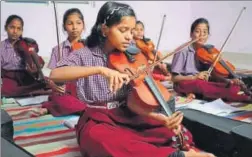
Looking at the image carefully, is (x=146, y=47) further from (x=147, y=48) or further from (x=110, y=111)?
(x=110, y=111)

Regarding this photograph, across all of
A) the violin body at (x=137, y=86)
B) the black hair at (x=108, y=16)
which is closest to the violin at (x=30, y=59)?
the black hair at (x=108, y=16)

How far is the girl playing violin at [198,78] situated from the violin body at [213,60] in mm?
35

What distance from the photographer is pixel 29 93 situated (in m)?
2.25

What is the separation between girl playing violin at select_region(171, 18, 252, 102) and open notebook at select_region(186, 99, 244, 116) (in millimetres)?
131

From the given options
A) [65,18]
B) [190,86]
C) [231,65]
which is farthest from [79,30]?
[231,65]

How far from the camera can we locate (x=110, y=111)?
41.9 inches

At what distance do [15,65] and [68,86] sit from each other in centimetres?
65

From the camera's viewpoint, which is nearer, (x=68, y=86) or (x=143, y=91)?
(x=143, y=91)

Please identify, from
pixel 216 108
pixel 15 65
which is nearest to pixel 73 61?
pixel 216 108

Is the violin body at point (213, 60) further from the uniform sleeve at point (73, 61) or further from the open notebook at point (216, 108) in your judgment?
the uniform sleeve at point (73, 61)

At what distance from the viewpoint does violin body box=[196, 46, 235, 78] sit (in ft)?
6.63

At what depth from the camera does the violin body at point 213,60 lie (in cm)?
202

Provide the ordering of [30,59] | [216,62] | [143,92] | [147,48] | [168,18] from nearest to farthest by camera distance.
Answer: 1. [143,92]
2. [216,62]
3. [30,59]
4. [147,48]
5. [168,18]

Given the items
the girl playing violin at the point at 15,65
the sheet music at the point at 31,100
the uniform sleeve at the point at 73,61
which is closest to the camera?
the uniform sleeve at the point at 73,61
